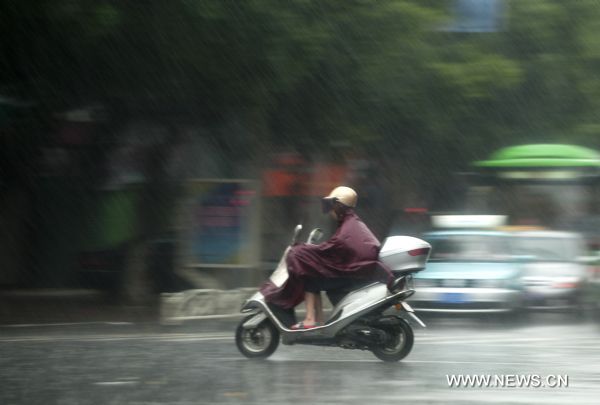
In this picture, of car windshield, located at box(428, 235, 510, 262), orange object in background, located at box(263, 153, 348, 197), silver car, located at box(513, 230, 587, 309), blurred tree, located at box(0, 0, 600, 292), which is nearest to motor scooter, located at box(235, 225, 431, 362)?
blurred tree, located at box(0, 0, 600, 292)

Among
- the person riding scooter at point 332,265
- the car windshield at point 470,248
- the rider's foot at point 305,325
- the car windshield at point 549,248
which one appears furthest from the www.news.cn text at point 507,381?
the car windshield at point 549,248

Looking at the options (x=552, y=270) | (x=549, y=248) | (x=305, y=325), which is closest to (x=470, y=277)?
(x=552, y=270)

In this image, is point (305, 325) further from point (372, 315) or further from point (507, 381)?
Result: point (507, 381)

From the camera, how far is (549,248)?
67.4 feet

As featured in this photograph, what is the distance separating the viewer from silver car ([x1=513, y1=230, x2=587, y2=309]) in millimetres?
19453

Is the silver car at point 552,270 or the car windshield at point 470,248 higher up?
the car windshield at point 470,248

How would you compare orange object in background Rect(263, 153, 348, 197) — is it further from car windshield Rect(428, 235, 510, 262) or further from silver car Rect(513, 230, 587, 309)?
car windshield Rect(428, 235, 510, 262)

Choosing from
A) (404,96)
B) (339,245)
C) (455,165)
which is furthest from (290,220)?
(339,245)

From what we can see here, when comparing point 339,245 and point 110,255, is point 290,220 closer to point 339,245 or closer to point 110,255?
point 110,255

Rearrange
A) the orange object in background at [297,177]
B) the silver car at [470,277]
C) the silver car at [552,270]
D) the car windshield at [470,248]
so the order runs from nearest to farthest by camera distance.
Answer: the silver car at [470,277] < the car windshield at [470,248] < the silver car at [552,270] < the orange object in background at [297,177]

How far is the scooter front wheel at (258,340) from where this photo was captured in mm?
11445

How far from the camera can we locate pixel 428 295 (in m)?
17.4

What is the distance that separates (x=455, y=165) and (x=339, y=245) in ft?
43.7

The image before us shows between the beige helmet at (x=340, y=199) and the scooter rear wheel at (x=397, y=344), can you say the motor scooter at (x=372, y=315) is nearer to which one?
the scooter rear wheel at (x=397, y=344)
